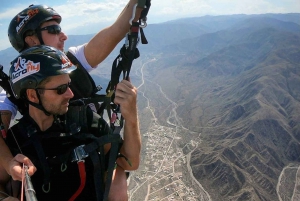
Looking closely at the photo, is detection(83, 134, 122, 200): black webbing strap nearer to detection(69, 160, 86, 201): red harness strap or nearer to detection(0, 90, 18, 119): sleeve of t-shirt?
detection(69, 160, 86, 201): red harness strap

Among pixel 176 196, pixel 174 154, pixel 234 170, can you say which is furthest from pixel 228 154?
pixel 176 196

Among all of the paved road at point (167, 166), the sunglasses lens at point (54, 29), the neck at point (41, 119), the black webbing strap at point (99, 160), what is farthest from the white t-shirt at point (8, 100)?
the paved road at point (167, 166)

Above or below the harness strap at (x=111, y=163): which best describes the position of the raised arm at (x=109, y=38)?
above

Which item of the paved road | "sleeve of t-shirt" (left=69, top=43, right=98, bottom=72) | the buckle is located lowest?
the paved road

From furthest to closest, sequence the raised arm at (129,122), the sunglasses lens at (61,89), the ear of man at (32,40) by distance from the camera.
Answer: the ear of man at (32,40) < the sunglasses lens at (61,89) < the raised arm at (129,122)

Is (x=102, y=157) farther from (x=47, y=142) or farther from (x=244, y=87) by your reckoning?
(x=244, y=87)

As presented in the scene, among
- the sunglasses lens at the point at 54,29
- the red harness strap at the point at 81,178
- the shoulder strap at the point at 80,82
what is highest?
the sunglasses lens at the point at 54,29

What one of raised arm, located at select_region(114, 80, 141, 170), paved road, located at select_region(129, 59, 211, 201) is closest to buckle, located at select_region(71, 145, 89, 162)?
raised arm, located at select_region(114, 80, 141, 170)

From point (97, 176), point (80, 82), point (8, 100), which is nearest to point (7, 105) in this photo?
point (8, 100)

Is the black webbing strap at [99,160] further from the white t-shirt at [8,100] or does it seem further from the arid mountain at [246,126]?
the arid mountain at [246,126]
